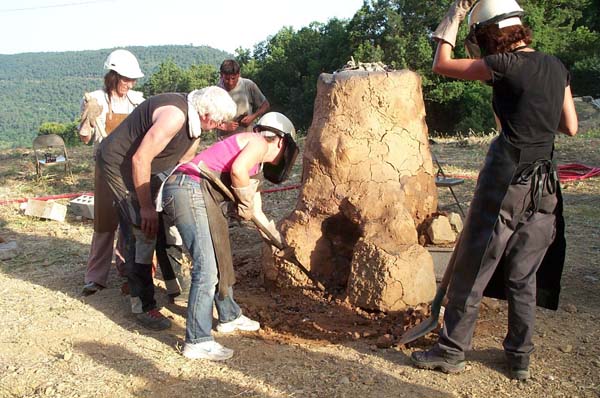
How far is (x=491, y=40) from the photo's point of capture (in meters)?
3.12

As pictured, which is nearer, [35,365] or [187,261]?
[35,365]

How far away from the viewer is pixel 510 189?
319cm

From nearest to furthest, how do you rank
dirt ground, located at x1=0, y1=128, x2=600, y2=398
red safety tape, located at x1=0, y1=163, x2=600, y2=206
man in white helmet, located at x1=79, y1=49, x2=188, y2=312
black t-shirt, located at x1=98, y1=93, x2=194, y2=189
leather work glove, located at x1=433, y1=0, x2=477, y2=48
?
leather work glove, located at x1=433, y1=0, x2=477, y2=48
dirt ground, located at x1=0, y1=128, x2=600, y2=398
black t-shirt, located at x1=98, y1=93, x2=194, y2=189
man in white helmet, located at x1=79, y1=49, x2=188, y2=312
red safety tape, located at x1=0, y1=163, x2=600, y2=206

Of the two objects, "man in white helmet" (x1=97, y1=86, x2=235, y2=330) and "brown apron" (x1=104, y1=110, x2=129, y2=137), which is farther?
"brown apron" (x1=104, y1=110, x2=129, y2=137)

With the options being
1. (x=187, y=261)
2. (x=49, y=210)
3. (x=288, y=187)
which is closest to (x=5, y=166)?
(x=49, y=210)

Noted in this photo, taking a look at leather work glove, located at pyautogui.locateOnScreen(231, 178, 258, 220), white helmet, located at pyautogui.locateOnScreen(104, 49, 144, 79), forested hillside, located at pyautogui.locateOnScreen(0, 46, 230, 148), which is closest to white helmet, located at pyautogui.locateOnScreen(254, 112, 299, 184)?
leather work glove, located at pyautogui.locateOnScreen(231, 178, 258, 220)

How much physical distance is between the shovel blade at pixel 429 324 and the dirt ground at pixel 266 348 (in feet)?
0.30

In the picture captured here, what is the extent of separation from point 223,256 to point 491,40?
6.31 ft

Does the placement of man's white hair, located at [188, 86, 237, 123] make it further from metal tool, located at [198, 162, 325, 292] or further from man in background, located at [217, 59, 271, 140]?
man in background, located at [217, 59, 271, 140]

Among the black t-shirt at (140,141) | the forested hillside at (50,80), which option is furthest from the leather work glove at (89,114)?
the forested hillside at (50,80)

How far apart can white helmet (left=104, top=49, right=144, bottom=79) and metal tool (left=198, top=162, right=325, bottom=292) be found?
1541 millimetres

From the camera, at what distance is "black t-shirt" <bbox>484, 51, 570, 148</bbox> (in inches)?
119

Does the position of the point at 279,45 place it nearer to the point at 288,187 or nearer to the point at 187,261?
the point at 288,187

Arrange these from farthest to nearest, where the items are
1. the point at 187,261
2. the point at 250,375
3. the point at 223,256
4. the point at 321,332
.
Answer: the point at 187,261 < the point at 321,332 < the point at 223,256 < the point at 250,375
